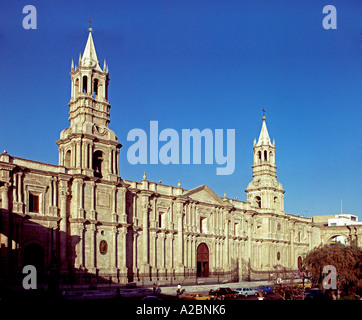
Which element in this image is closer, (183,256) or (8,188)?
(8,188)

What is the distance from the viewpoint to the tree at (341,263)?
32.7m

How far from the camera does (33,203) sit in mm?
40812

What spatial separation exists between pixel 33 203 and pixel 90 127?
371 inches

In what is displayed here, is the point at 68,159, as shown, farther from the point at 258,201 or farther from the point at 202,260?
the point at 258,201

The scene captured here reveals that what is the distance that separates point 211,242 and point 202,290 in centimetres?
1431

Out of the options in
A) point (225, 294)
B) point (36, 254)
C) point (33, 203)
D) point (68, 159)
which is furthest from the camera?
point (68, 159)

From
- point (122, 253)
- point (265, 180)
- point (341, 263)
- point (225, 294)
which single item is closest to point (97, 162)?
point (122, 253)

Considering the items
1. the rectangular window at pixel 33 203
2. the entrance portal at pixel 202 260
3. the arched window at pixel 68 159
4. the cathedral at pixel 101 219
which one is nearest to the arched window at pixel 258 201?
the cathedral at pixel 101 219

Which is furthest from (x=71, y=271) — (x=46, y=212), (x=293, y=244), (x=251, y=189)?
(x=293, y=244)

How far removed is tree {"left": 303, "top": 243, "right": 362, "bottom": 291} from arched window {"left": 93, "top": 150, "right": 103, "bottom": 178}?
22564 mm

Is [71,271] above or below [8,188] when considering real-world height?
below
